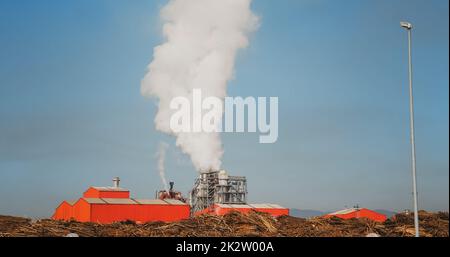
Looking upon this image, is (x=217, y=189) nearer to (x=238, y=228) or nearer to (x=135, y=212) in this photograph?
(x=135, y=212)

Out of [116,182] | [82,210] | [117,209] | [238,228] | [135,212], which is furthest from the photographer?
[116,182]

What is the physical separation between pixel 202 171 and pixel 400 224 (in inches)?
1604

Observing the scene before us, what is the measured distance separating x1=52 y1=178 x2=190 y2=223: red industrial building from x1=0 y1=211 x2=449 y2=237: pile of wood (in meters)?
16.2

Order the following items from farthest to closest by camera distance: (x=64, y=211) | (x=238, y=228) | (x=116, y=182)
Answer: (x=116, y=182), (x=64, y=211), (x=238, y=228)

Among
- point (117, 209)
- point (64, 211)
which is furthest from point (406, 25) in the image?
point (64, 211)

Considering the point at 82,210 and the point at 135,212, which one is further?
the point at 135,212

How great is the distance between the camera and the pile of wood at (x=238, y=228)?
31609 mm

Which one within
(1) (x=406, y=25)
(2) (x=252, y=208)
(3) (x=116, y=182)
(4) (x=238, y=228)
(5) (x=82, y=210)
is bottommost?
(4) (x=238, y=228)

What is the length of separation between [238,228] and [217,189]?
40.1 meters

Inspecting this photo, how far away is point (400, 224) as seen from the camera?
120 ft

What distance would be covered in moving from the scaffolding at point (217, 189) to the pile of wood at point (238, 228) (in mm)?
34922

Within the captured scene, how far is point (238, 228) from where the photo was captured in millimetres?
33562
